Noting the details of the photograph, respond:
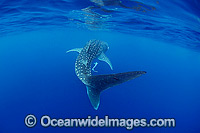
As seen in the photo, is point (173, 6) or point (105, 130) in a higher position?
point (173, 6)

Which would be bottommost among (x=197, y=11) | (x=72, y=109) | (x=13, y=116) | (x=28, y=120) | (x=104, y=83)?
(x=13, y=116)

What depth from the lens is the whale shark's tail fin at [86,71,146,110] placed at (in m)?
3.64

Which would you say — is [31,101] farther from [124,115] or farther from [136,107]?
[136,107]

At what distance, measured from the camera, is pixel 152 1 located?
30.0 feet

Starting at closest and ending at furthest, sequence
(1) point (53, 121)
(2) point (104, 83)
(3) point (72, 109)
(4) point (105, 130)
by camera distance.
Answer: (2) point (104, 83), (1) point (53, 121), (4) point (105, 130), (3) point (72, 109)

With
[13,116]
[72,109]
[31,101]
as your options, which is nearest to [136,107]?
[72,109]

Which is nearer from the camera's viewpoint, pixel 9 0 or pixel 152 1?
pixel 152 1

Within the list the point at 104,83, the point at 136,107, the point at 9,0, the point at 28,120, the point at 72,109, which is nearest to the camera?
the point at 104,83

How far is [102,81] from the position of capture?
4238 mm

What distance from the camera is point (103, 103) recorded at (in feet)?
60.1

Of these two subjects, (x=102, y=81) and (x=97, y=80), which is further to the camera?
(x=97, y=80)

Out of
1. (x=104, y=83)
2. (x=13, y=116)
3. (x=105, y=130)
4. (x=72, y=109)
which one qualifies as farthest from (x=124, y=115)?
(x=104, y=83)

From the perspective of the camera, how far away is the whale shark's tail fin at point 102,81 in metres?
3.64

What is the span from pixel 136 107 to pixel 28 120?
13780 mm
